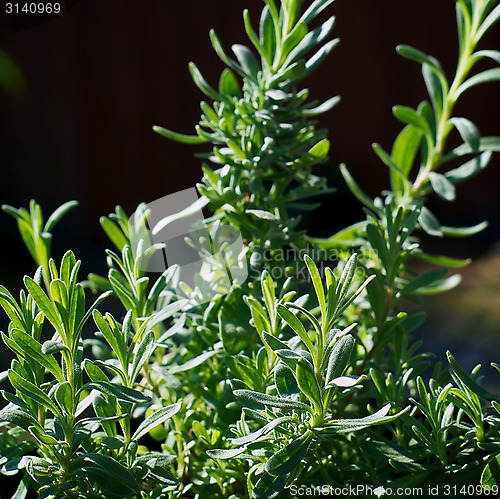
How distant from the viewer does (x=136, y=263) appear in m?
0.58

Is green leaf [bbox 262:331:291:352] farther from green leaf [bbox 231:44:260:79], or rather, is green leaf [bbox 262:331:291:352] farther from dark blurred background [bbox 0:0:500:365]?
dark blurred background [bbox 0:0:500:365]

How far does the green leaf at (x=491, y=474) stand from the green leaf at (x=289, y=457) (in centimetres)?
13

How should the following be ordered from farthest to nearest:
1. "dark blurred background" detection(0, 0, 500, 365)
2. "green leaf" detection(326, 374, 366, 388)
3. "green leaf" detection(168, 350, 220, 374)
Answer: "dark blurred background" detection(0, 0, 500, 365) < "green leaf" detection(168, 350, 220, 374) < "green leaf" detection(326, 374, 366, 388)

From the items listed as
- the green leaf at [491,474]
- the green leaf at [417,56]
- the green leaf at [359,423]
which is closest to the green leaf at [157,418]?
the green leaf at [359,423]

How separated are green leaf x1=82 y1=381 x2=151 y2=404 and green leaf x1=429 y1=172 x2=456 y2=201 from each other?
1.20ft

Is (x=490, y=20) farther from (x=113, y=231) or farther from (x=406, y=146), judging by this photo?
(x=113, y=231)

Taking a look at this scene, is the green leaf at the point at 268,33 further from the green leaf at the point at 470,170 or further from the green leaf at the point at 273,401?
the green leaf at the point at 273,401

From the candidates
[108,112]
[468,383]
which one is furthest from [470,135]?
[108,112]

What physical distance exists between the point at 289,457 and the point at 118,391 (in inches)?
4.7

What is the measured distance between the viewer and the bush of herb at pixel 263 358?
1.59 ft

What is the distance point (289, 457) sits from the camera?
469mm

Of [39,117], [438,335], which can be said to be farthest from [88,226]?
[438,335]

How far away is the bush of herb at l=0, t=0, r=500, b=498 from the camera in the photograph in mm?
484

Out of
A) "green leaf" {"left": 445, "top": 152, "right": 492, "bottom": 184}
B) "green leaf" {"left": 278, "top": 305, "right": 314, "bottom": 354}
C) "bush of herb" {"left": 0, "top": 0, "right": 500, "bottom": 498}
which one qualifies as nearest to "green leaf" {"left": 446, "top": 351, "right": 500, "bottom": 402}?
"bush of herb" {"left": 0, "top": 0, "right": 500, "bottom": 498}
